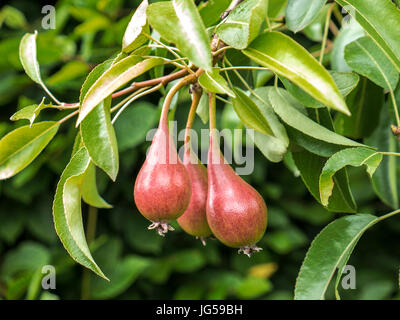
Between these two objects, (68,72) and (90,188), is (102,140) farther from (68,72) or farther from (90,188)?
(68,72)

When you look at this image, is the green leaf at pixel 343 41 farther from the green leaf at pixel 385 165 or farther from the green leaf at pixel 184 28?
the green leaf at pixel 184 28

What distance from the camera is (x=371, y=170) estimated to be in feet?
1.88

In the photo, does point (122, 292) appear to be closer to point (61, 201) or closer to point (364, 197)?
point (364, 197)

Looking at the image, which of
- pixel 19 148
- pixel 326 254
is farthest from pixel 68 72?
pixel 326 254

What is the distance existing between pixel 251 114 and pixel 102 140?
18 centimetres

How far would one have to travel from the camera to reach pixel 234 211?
2.02 ft

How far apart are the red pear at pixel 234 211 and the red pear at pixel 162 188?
0.14ft

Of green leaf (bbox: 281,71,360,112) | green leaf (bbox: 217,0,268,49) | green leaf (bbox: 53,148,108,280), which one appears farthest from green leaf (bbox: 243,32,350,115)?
green leaf (bbox: 53,148,108,280)

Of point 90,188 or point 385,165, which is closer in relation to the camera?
point 90,188

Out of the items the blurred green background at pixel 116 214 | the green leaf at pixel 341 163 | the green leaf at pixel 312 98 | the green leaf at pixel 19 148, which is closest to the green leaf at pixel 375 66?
the green leaf at pixel 312 98

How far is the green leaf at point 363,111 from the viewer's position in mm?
884

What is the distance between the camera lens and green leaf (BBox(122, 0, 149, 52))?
1.86 ft

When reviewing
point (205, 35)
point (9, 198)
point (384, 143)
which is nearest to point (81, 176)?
point (205, 35)

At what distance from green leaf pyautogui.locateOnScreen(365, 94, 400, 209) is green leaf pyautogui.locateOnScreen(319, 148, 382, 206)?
391mm
